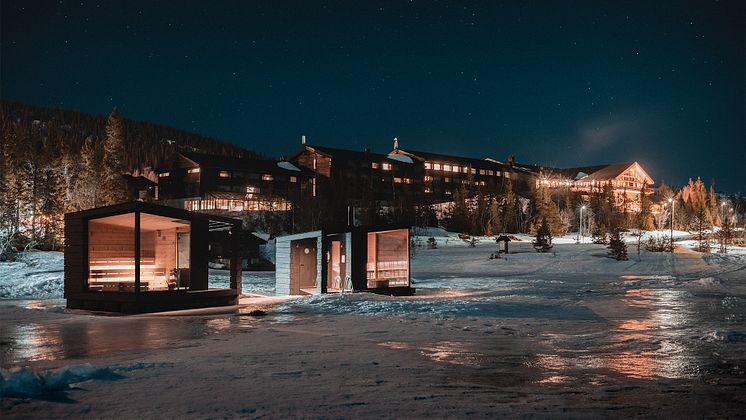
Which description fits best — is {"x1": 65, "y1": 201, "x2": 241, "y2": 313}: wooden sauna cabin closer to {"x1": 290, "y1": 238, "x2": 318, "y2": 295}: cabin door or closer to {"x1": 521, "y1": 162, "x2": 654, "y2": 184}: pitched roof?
{"x1": 290, "y1": 238, "x2": 318, "y2": 295}: cabin door

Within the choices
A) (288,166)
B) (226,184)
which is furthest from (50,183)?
(288,166)

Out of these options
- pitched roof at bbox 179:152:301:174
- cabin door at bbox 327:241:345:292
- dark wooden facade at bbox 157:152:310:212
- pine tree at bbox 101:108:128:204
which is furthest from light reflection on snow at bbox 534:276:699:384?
pitched roof at bbox 179:152:301:174

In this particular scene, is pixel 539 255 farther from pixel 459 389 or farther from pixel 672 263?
pixel 459 389

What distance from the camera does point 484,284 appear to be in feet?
99.9

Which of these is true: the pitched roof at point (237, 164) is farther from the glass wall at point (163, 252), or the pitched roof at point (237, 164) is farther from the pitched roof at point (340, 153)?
the glass wall at point (163, 252)

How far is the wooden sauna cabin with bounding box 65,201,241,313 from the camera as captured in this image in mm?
18953

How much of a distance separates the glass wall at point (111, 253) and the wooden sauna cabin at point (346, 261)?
648 cm

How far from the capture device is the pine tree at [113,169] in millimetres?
58247

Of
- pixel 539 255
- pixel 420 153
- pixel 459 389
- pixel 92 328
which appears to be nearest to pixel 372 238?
pixel 92 328

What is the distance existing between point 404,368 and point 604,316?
9.53 metres

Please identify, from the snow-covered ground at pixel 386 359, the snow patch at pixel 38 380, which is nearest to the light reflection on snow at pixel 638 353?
the snow-covered ground at pixel 386 359

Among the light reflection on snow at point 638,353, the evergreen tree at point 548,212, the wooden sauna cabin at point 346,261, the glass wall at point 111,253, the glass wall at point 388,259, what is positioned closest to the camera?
the light reflection on snow at point 638,353

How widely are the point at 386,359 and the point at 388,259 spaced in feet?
52.8

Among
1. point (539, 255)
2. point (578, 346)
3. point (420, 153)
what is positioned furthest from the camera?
point (420, 153)
